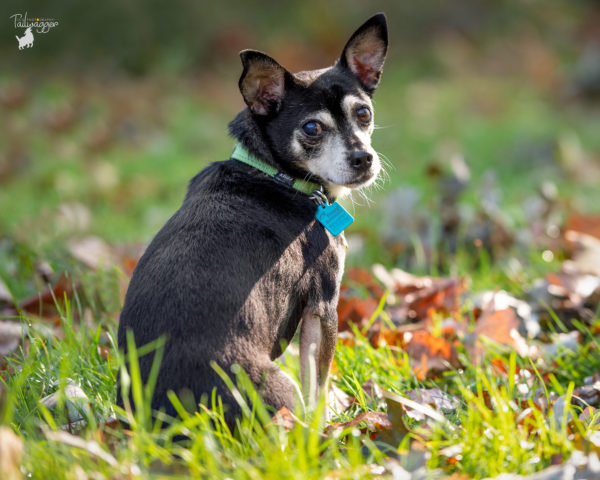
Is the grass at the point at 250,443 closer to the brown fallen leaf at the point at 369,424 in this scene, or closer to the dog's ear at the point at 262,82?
the brown fallen leaf at the point at 369,424

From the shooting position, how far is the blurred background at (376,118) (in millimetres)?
4625

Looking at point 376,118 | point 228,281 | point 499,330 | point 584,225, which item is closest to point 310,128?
point 228,281

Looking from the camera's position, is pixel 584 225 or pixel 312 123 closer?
pixel 312 123

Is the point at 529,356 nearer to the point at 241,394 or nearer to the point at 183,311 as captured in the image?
the point at 241,394

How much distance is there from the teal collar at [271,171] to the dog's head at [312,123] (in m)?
0.07

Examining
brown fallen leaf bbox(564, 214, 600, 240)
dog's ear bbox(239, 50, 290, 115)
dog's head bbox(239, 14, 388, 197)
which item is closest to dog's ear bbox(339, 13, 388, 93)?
dog's head bbox(239, 14, 388, 197)

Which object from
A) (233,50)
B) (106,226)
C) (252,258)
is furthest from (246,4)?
(252,258)

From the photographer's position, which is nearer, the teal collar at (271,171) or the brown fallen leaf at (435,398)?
the brown fallen leaf at (435,398)

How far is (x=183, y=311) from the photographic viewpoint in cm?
222

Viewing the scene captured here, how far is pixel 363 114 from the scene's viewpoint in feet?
9.62

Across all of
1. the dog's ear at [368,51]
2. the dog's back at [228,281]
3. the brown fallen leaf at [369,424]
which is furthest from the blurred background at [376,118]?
the brown fallen leaf at [369,424]

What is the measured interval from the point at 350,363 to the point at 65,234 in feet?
9.46

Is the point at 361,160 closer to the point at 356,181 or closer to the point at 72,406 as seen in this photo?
the point at 356,181

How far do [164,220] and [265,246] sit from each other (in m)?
3.53
